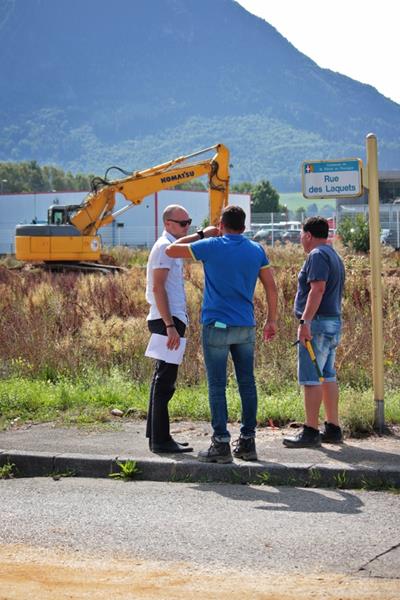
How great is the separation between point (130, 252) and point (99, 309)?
30.2 meters

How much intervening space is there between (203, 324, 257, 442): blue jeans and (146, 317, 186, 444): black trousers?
0.49 metres

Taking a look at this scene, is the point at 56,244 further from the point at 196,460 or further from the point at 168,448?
the point at 196,460

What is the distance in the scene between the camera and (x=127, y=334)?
1331cm

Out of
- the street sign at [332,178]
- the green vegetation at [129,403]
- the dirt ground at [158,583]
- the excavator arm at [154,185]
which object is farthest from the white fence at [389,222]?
the dirt ground at [158,583]

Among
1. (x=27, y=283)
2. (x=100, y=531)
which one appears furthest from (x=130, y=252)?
(x=100, y=531)

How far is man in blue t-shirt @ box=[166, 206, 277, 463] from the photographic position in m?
8.15

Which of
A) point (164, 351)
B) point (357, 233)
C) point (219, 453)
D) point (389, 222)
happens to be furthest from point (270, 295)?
point (389, 222)

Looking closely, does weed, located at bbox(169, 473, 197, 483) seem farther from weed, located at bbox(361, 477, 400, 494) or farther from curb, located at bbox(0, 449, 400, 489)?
weed, located at bbox(361, 477, 400, 494)

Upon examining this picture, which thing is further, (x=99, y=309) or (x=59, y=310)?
(x=99, y=309)

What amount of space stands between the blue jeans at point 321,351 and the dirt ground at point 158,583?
3.03 metres

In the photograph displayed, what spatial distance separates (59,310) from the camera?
575 inches

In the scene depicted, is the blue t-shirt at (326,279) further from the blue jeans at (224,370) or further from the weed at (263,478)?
the weed at (263,478)

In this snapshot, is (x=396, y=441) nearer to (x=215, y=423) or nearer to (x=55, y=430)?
(x=215, y=423)

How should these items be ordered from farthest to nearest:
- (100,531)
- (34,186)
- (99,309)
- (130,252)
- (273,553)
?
(34,186)
(130,252)
(99,309)
(100,531)
(273,553)
